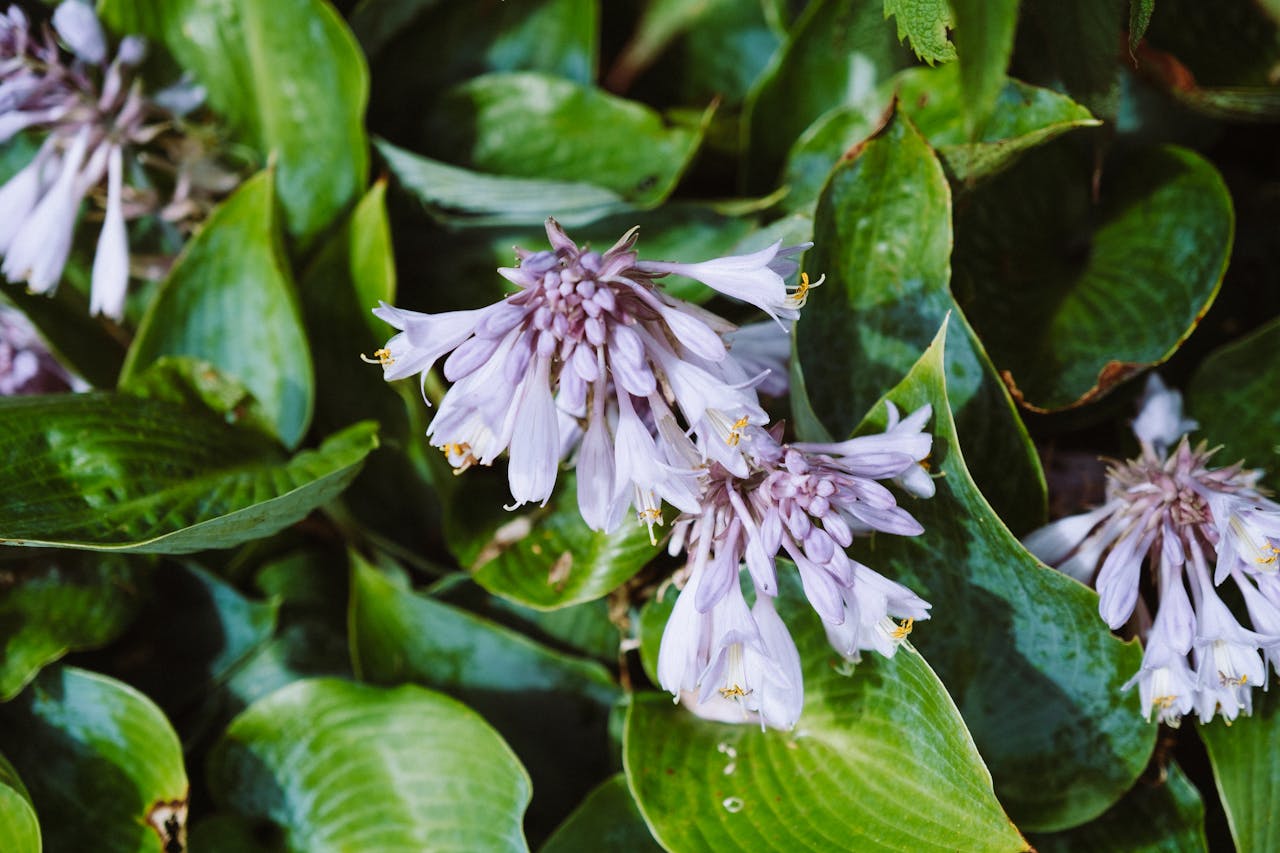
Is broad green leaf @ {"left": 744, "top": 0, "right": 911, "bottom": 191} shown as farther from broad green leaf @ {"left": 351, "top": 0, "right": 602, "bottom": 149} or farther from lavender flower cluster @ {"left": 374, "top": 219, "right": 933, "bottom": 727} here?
lavender flower cluster @ {"left": 374, "top": 219, "right": 933, "bottom": 727}

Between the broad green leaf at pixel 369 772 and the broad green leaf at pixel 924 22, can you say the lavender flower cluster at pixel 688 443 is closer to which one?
the broad green leaf at pixel 924 22

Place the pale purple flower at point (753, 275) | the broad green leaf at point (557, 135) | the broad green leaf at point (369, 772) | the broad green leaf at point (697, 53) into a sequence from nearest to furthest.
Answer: the pale purple flower at point (753, 275) → the broad green leaf at point (369, 772) → the broad green leaf at point (557, 135) → the broad green leaf at point (697, 53)

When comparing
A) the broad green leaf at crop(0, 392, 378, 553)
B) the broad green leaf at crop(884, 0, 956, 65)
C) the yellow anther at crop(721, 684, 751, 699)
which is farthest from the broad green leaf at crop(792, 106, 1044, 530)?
the broad green leaf at crop(0, 392, 378, 553)

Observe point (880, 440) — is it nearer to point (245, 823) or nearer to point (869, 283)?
point (869, 283)

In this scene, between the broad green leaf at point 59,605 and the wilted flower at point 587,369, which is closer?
the wilted flower at point 587,369

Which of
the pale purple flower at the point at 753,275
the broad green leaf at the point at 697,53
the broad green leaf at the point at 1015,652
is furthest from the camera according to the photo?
the broad green leaf at the point at 697,53

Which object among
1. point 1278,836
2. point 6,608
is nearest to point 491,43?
point 6,608

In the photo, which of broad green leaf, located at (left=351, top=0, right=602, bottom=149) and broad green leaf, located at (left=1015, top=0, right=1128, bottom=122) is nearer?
broad green leaf, located at (left=1015, top=0, right=1128, bottom=122)

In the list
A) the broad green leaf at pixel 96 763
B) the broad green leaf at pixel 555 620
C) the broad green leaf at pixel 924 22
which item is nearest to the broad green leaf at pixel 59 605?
the broad green leaf at pixel 96 763
